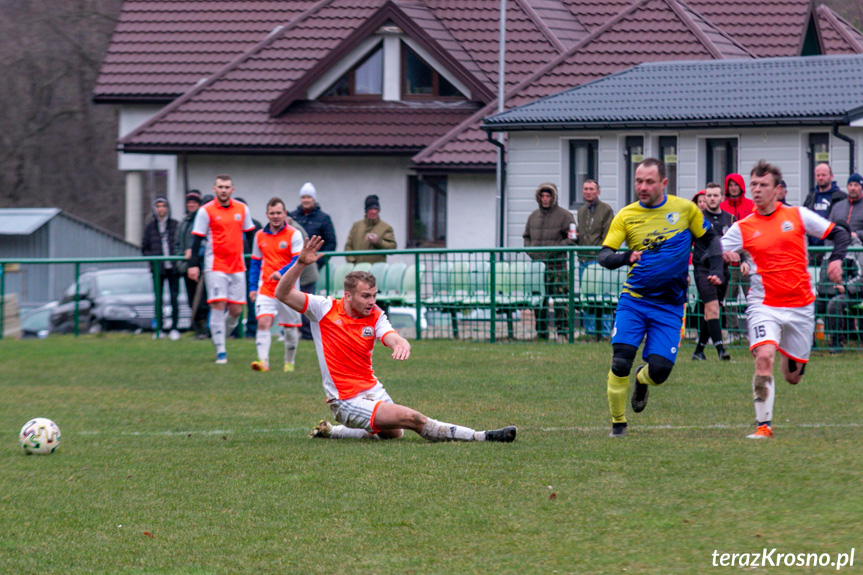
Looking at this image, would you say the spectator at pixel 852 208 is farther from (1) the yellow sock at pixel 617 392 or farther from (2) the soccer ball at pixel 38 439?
(2) the soccer ball at pixel 38 439

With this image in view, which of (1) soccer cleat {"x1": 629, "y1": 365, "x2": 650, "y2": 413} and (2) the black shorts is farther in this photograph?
(2) the black shorts

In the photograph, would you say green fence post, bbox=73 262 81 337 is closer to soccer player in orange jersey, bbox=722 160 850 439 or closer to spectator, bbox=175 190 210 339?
spectator, bbox=175 190 210 339

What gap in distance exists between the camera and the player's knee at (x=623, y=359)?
8.87 metres

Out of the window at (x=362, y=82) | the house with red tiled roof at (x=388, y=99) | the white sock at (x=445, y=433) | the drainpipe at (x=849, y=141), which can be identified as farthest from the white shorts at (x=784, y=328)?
the window at (x=362, y=82)

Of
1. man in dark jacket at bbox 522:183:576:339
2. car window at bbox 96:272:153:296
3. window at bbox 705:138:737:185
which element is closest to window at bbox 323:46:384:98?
window at bbox 705:138:737:185

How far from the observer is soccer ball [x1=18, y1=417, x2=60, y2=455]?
8961 millimetres

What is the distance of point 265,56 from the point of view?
29.7m

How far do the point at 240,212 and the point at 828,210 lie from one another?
22.8ft

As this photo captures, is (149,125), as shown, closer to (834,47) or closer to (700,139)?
(700,139)

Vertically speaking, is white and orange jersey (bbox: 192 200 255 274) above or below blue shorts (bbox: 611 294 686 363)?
above

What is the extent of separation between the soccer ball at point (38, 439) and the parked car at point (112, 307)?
34.2 feet

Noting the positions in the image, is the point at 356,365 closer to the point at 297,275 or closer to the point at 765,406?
the point at 297,275

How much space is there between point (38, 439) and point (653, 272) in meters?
4.43

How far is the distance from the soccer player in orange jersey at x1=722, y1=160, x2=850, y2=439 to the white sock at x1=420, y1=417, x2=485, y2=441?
6.65 feet
